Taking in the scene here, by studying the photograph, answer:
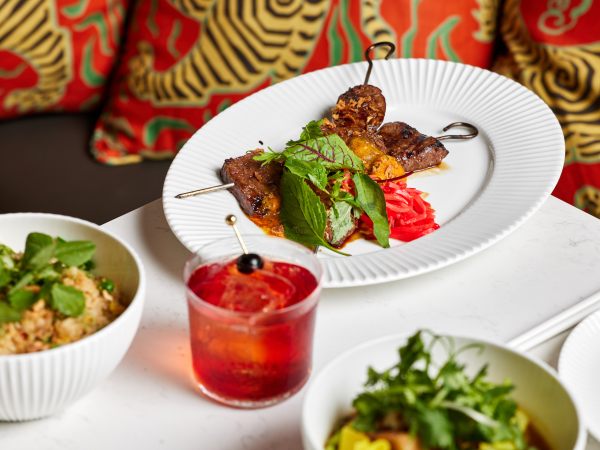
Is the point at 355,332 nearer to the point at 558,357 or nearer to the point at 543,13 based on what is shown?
the point at 558,357

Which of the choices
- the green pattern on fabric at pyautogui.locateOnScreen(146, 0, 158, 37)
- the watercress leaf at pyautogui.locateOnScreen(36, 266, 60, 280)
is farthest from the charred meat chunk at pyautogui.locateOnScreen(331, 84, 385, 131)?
the green pattern on fabric at pyautogui.locateOnScreen(146, 0, 158, 37)

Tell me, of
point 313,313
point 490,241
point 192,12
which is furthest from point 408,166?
point 192,12

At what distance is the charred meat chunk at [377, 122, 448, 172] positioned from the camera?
4.37 feet

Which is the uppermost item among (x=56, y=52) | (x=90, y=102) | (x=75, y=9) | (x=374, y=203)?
(x=374, y=203)

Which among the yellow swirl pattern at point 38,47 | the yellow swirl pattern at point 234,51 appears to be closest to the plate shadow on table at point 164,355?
the yellow swirl pattern at point 234,51

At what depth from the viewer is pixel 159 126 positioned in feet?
6.82

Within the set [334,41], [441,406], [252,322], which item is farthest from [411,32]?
[441,406]

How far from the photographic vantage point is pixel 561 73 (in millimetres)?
1764

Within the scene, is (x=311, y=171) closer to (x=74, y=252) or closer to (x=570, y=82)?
(x=74, y=252)

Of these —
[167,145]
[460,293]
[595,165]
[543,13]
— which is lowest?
[167,145]

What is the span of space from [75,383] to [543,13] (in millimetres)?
1336

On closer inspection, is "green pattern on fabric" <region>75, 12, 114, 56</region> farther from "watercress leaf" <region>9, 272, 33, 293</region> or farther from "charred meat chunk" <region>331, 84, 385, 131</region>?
"watercress leaf" <region>9, 272, 33, 293</region>

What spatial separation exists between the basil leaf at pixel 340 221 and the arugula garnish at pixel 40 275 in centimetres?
37

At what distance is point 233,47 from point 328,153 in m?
0.83
